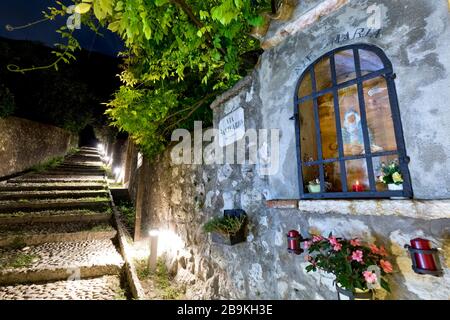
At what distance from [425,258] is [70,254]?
4.93 m

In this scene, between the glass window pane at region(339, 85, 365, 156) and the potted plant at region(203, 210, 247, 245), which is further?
the potted plant at region(203, 210, 247, 245)

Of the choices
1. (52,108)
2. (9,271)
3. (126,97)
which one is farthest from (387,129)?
(52,108)

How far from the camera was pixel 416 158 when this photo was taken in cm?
161

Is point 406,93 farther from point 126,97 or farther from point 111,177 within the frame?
point 111,177

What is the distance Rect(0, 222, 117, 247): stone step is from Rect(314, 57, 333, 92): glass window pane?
5.00m

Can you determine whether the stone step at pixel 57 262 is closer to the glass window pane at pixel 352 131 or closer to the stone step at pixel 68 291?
the stone step at pixel 68 291

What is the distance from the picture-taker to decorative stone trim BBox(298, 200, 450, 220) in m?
1.44

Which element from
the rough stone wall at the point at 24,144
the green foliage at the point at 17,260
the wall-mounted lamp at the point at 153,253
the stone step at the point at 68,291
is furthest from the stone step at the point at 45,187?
the stone step at the point at 68,291

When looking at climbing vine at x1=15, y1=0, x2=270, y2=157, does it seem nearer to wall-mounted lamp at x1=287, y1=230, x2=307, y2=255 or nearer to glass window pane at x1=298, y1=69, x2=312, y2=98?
glass window pane at x1=298, y1=69, x2=312, y2=98

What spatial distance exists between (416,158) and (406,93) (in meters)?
0.47

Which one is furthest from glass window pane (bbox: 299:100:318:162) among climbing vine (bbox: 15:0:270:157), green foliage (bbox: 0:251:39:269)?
green foliage (bbox: 0:251:39:269)

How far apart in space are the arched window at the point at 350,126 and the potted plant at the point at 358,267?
0.45 m

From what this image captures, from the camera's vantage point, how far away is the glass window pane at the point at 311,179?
229 centimetres
